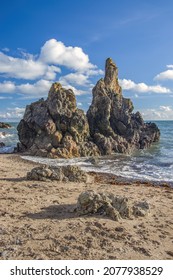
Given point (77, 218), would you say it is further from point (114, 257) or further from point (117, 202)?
point (114, 257)

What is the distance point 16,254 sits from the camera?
21.3ft

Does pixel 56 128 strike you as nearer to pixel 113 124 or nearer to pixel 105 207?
pixel 113 124

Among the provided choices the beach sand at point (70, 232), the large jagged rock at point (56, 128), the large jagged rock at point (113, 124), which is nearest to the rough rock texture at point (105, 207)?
the beach sand at point (70, 232)

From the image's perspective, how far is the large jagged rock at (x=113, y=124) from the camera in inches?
1531

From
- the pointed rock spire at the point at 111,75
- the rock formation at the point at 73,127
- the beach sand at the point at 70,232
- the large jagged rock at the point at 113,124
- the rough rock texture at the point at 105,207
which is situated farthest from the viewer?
the pointed rock spire at the point at 111,75

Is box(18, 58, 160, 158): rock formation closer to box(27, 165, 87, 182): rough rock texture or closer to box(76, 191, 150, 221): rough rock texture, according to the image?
box(27, 165, 87, 182): rough rock texture

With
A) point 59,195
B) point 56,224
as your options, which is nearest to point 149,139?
point 59,195

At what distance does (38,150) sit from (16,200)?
21699mm

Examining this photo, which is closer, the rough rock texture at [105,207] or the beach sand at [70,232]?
the beach sand at [70,232]

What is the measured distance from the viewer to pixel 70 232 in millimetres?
7852

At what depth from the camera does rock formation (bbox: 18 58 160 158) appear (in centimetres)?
3316

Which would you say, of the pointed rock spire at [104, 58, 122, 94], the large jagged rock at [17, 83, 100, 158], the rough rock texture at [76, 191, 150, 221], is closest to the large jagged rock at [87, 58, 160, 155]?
the pointed rock spire at [104, 58, 122, 94]

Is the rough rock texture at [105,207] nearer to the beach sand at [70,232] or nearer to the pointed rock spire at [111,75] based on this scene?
the beach sand at [70,232]

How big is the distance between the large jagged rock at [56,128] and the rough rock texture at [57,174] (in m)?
14.7
